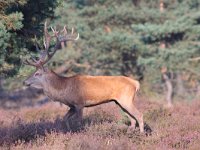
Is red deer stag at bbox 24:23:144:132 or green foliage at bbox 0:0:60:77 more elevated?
green foliage at bbox 0:0:60:77

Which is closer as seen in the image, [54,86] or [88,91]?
[88,91]

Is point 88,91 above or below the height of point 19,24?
below

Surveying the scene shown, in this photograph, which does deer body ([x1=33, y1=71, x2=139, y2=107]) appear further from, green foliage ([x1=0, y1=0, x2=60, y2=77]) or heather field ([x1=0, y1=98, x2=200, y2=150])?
green foliage ([x1=0, y1=0, x2=60, y2=77])

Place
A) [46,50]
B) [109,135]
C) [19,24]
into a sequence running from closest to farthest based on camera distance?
[19,24] < [109,135] < [46,50]

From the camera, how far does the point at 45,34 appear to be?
12.2m

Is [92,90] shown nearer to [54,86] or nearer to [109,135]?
[54,86]

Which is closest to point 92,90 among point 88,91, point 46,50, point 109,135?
point 88,91

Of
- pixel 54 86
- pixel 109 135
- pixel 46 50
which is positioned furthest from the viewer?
pixel 54 86

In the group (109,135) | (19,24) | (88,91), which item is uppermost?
(19,24)

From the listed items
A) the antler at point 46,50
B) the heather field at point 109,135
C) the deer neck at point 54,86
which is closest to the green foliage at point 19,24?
the antler at point 46,50

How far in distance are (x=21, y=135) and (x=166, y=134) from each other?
115 inches

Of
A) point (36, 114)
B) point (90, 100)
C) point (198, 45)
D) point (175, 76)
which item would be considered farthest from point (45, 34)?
point (175, 76)

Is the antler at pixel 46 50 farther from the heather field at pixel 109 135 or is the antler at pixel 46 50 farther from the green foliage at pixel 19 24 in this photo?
the heather field at pixel 109 135

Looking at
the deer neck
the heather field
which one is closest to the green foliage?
the deer neck
